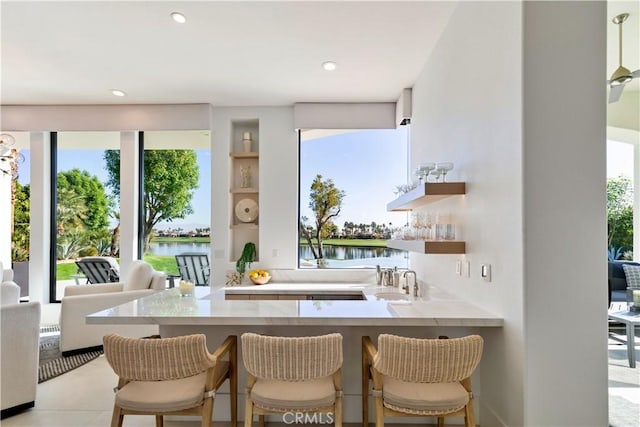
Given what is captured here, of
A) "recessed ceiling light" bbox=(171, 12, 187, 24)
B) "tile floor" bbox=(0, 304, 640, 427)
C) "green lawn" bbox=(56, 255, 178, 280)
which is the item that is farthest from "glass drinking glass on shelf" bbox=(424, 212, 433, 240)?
"green lawn" bbox=(56, 255, 178, 280)

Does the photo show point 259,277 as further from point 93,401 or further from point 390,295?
point 93,401

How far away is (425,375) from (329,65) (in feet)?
9.53

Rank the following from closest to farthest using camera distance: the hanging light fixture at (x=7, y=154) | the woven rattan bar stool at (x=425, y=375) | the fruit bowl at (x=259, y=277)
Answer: the woven rattan bar stool at (x=425, y=375) → the hanging light fixture at (x=7, y=154) → the fruit bowl at (x=259, y=277)

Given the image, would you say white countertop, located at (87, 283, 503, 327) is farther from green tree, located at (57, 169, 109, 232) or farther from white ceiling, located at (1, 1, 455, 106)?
green tree, located at (57, 169, 109, 232)

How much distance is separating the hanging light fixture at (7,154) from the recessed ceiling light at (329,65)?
3.76 m

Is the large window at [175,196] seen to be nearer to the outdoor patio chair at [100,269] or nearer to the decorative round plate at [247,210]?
the outdoor patio chair at [100,269]

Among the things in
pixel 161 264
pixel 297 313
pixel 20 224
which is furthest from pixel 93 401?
pixel 20 224

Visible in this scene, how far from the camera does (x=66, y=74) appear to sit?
149 inches

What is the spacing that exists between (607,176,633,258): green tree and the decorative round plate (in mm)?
5041

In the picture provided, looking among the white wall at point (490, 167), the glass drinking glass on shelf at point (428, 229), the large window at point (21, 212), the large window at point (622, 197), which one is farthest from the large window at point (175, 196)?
the large window at point (622, 197)

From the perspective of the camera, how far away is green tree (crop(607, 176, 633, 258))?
5.24 meters

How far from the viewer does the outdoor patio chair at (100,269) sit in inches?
195

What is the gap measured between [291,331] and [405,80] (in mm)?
2883

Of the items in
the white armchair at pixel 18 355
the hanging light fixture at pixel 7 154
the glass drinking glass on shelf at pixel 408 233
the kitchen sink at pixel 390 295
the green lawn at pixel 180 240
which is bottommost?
the white armchair at pixel 18 355
